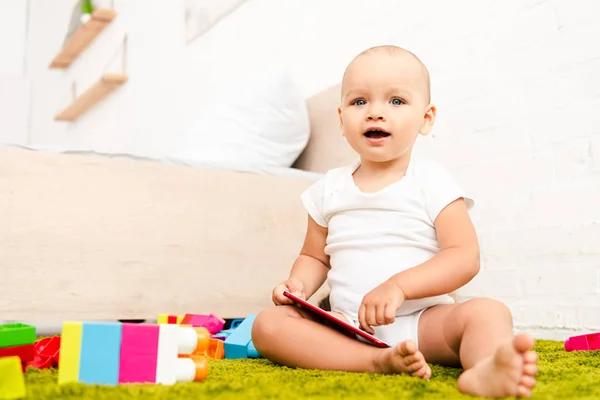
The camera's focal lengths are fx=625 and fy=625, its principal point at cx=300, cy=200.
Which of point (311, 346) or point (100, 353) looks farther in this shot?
point (311, 346)

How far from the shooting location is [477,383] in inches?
22.3

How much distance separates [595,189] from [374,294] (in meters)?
0.66

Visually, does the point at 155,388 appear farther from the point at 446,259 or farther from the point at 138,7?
the point at 138,7

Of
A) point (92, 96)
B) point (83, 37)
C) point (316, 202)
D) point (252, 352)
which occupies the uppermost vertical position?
point (83, 37)

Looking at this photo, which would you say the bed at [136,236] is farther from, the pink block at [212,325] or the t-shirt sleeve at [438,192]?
the t-shirt sleeve at [438,192]

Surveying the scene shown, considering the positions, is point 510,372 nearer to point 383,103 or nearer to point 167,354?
point 167,354

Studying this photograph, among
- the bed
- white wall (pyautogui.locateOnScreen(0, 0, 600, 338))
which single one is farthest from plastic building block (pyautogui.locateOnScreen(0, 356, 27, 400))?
white wall (pyautogui.locateOnScreen(0, 0, 600, 338))

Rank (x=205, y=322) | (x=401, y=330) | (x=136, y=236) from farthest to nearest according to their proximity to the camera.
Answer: (x=136, y=236), (x=205, y=322), (x=401, y=330)

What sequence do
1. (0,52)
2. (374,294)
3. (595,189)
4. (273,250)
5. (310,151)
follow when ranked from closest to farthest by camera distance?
(374,294)
(595,189)
(273,250)
(310,151)
(0,52)

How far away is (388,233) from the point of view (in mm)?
875

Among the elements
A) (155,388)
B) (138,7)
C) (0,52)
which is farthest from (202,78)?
(0,52)

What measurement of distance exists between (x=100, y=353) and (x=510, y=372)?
0.36 m

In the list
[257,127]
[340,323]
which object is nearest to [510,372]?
[340,323]

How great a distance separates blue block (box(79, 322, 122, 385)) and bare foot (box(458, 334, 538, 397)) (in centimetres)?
33
